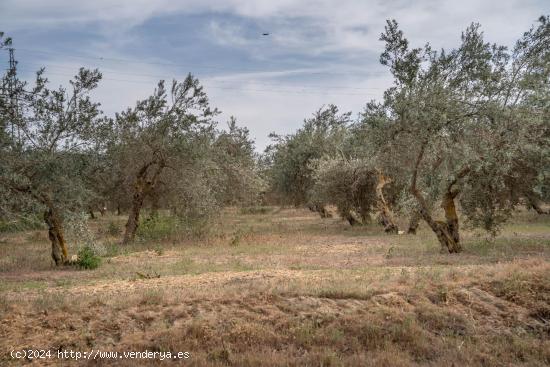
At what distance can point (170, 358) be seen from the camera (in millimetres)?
6980

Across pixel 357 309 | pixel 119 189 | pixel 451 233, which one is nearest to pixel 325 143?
pixel 119 189

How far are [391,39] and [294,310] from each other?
9.85m

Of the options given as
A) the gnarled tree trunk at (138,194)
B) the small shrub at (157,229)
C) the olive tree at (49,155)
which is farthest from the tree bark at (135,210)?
the olive tree at (49,155)

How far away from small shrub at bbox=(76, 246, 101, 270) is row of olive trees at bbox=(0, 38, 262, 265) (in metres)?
1.01

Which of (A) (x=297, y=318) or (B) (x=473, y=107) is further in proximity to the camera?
(B) (x=473, y=107)

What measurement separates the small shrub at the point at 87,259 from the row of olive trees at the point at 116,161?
3.30ft

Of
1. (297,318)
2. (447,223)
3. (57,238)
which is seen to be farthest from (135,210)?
(297,318)

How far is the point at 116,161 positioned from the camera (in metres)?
22.3

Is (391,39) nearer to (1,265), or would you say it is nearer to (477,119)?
(477,119)

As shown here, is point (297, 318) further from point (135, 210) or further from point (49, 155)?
point (135, 210)

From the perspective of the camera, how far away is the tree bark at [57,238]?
644 inches

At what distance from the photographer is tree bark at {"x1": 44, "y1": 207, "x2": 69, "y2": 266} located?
16.4m

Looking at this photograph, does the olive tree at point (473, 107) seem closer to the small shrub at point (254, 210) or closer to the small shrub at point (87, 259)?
the small shrub at point (87, 259)

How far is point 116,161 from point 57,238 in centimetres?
627
